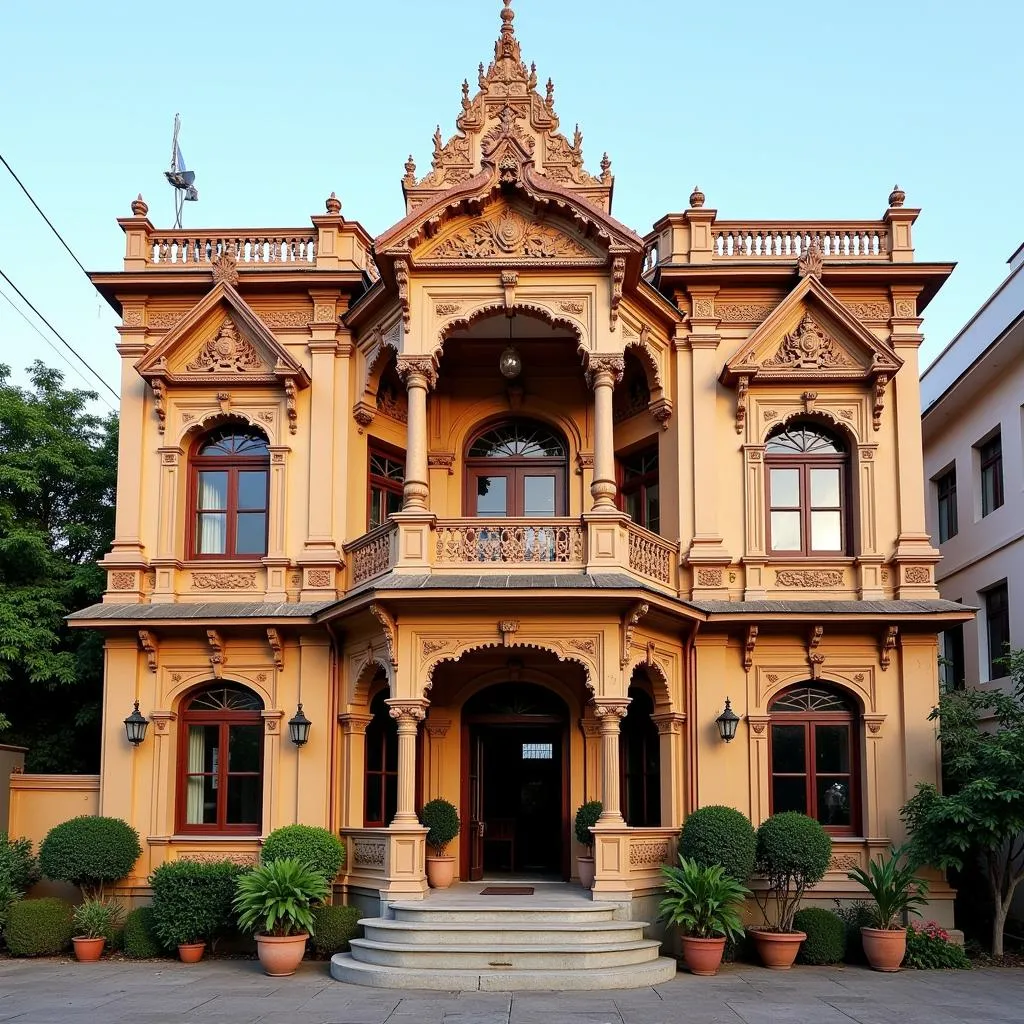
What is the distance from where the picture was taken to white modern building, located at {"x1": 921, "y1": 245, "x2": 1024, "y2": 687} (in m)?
20.7

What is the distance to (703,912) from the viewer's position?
1539 cm

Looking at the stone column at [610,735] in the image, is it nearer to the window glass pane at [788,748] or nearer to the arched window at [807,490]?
the window glass pane at [788,748]

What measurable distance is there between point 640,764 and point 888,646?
4.18 meters

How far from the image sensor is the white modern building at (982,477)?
816 inches

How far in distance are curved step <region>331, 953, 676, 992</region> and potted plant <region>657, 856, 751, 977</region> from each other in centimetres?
96

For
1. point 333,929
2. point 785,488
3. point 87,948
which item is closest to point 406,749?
point 333,929

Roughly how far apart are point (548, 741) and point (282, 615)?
4.80m

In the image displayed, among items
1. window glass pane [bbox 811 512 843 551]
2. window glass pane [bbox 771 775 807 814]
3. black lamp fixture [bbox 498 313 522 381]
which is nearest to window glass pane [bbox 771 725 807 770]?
window glass pane [bbox 771 775 807 814]

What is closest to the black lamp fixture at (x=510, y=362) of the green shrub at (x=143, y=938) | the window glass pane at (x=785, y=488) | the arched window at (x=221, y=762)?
the window glass pane at (x=785, y=488)

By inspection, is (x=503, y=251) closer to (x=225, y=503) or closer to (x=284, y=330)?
(x=284, y=330)

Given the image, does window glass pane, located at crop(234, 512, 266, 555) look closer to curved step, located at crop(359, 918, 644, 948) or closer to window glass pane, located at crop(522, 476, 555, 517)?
window glass pane, located at crop(522, 476, 555, 517)

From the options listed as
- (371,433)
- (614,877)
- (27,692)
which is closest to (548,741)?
(614,877)

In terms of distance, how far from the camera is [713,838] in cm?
1606

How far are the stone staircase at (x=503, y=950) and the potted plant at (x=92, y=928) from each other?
11.9 feet
